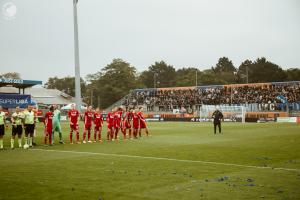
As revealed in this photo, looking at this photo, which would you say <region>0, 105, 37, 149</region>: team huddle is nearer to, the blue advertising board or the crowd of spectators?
the blue advertising board

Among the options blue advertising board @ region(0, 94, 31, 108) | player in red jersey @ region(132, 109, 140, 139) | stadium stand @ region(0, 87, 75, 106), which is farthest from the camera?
stadium stand @ region(0, 87, 75, 106)

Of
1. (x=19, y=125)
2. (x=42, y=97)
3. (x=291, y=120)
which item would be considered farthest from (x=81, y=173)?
(x=42, y=97)

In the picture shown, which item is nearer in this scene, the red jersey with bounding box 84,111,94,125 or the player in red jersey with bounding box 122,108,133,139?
the red jersey with bounding box 84,111,94,125

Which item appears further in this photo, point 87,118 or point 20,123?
point 87,118

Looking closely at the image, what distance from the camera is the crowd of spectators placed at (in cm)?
5997

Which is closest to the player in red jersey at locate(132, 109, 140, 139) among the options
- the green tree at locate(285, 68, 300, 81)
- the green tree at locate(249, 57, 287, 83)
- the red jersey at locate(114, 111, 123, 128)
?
the red jersey at locate(114, 111, 123, 128)

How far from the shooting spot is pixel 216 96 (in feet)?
218

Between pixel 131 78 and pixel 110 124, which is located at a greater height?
pixel 131 78

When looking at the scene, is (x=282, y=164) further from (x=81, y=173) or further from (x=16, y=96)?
(x=16, y=96)

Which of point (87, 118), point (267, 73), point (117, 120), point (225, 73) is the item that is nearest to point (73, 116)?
point (87, 118)

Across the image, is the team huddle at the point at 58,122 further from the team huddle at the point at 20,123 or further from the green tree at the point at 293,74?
the green tree at the point at 293,74

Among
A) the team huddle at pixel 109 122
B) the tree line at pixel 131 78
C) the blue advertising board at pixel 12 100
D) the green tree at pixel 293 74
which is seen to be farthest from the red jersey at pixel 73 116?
the green tree at pixel 293 74

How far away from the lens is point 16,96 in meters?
43.5

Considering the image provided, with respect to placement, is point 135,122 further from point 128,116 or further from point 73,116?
point 73,116
